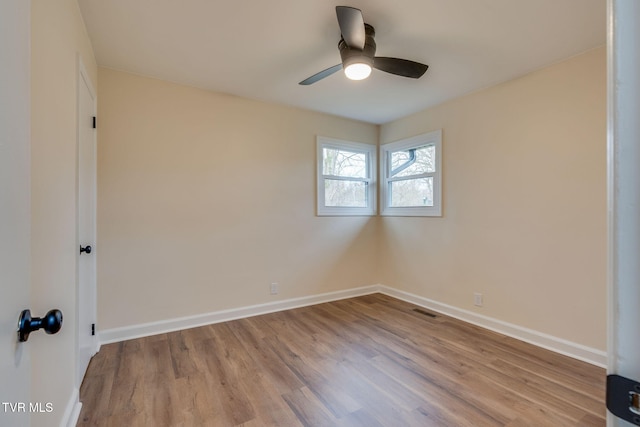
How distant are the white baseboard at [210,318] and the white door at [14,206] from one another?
2.39m

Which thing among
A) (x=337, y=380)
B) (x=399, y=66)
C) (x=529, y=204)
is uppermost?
(x=399, y=66)

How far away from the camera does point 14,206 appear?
2.05ft

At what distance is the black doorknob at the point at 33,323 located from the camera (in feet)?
2.07

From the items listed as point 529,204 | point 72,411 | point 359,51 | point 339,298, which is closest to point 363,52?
point 359,51

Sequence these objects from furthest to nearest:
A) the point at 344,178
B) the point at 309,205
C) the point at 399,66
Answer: the point at 344,178, the point at 309,205, the point at 399,66

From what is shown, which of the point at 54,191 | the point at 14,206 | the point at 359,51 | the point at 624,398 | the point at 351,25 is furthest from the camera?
the point at 359,51

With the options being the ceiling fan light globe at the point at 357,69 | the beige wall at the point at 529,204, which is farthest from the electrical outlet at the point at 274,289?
the ceiling fan light globe at the point at 357,69

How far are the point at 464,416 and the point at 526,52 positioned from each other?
2.70 metres

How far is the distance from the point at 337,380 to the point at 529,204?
7.56 ft

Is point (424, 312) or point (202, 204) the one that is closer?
point (202, 204)

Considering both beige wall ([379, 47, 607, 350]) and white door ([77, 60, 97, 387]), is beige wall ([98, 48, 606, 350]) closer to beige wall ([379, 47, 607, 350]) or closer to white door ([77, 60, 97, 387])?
beige wall ([379, 47, 607, 350])

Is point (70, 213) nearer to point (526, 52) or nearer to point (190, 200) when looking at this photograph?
point (190, 200)

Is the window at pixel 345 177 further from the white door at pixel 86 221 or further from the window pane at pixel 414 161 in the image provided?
the white door at pixel 86 221

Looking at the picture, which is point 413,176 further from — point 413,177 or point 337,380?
point 337,380
